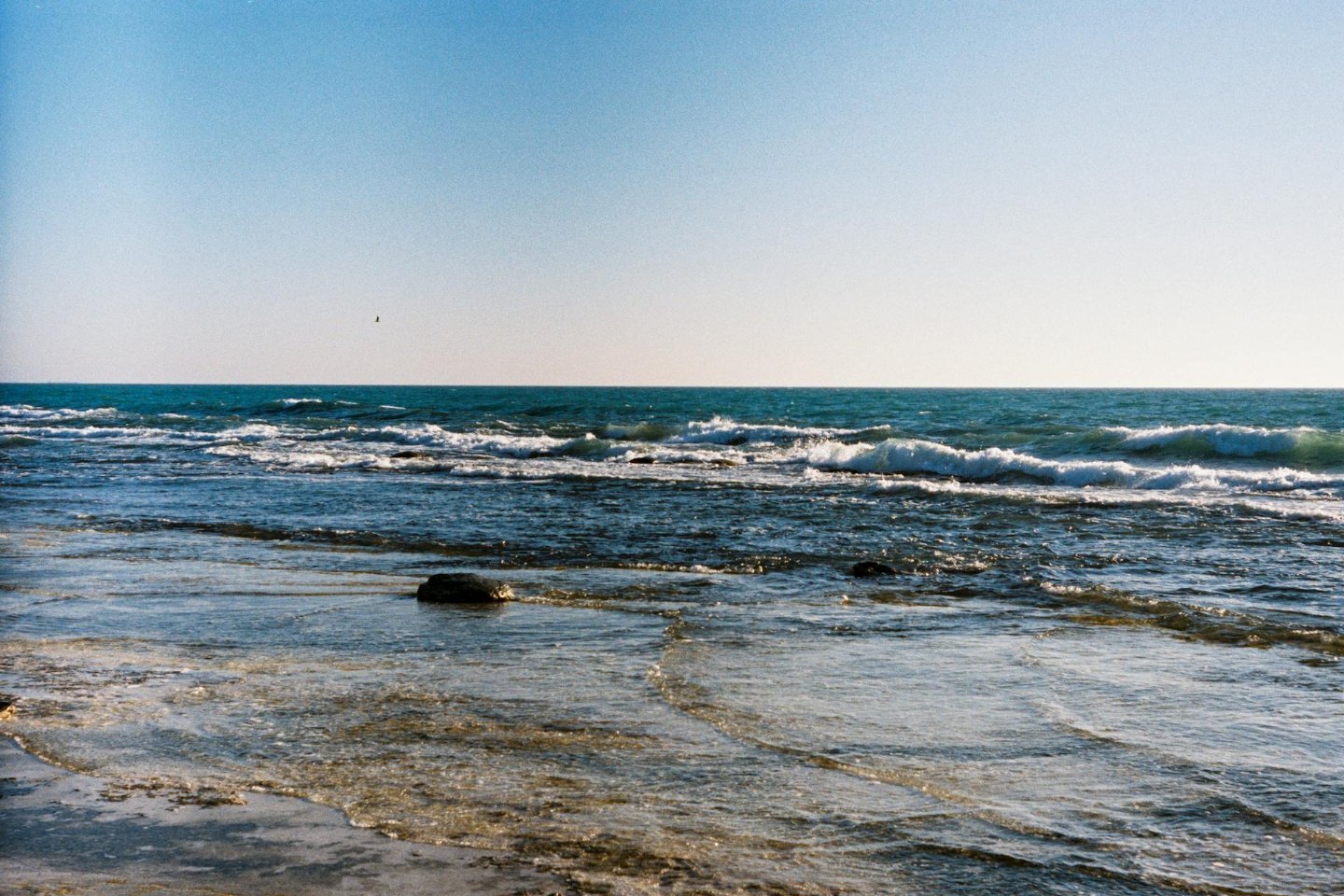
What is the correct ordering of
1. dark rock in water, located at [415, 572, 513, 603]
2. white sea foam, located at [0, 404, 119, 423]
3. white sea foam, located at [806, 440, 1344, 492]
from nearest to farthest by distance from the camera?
dark rock in water, located at [415, 572, 513, 603]
white sea foam, located at [806, 440, 1344, 492]
white sea foam, located at [0, 404, 119, 423]

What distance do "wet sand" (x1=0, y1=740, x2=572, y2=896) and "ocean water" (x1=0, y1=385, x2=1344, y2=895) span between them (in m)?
0.14

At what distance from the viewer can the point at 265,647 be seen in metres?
7.55

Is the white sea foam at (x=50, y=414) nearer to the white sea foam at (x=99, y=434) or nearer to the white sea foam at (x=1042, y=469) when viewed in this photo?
the white sea foam at (x=99, y=434)

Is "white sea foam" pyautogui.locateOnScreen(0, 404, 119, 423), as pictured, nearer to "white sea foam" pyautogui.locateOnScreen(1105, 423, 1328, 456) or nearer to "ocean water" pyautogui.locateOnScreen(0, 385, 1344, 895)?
"ocean water" pyautogui.locateOnScreen(0, 385, 1344, 895)

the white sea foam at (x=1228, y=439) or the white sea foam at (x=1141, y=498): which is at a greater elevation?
the white sea foam at (x=1228, y=439)

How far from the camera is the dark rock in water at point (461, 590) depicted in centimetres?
936

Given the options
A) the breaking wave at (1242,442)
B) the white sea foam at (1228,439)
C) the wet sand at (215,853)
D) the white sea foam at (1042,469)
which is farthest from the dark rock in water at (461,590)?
the white sea foam at (1228,439)

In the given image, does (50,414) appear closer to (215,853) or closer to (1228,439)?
(1228,439)

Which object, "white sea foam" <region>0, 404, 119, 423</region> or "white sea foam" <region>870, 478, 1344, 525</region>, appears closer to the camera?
"white sea foam" <region>870, 478, 1344, 525</region>

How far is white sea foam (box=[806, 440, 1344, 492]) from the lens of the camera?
20.7 metres

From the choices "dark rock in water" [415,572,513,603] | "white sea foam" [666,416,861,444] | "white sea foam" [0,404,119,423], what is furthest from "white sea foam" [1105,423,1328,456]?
"white sea foam" [0,404,119,423]

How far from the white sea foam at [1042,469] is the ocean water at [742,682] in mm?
3358

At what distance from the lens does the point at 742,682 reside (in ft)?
21.6

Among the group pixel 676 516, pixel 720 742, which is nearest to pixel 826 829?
pixel 720 742
